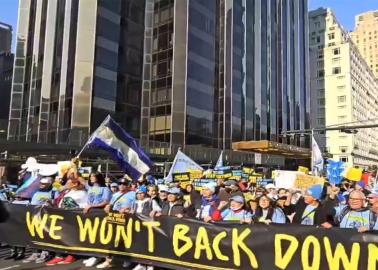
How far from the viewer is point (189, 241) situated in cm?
738

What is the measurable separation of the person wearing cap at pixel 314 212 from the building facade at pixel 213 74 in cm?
2887

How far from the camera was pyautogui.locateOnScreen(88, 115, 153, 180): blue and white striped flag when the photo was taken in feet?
32.1

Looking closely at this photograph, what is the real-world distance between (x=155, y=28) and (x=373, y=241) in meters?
37.7

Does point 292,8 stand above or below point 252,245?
above

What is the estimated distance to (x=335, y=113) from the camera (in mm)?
124000

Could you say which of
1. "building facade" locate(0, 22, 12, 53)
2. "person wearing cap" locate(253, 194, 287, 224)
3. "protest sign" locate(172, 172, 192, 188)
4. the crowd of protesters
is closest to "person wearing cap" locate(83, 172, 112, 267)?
the crowd of protesters

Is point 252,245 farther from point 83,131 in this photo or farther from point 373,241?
point 83,131

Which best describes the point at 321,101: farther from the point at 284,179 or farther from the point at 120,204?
the point at 120,204

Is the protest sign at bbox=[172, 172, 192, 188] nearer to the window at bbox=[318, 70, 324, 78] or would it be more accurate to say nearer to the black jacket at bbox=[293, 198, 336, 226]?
the black jacket at bbox=[293, 198, 336, 226]

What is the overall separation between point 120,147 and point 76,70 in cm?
2610

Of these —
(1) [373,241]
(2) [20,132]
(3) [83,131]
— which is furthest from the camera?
(2) [20,132]

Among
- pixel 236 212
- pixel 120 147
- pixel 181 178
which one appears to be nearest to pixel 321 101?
pixel 181 178

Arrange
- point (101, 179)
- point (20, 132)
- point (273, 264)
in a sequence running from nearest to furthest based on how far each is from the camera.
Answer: point (273, 264), point (101, 179), point (20, 132)

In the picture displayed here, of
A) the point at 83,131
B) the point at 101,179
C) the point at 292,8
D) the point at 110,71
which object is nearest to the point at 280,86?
the point at 292,8
